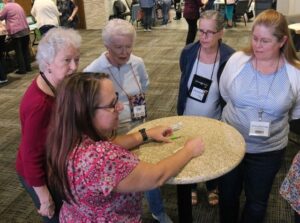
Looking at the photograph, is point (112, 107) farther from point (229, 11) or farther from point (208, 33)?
point (229, 11)

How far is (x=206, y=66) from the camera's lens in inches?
80.3

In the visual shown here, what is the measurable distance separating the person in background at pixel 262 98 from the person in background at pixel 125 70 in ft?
1.64

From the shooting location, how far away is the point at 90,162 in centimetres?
100

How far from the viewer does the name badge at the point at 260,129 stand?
65.6 inches

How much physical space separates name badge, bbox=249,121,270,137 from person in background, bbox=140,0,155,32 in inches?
306

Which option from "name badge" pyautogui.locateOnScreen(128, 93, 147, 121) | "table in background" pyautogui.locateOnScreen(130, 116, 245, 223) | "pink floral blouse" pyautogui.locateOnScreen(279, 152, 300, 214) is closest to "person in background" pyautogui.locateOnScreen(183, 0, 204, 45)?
"name badge" pyautogui.locateOnScreen(128, 93, 147, 121)

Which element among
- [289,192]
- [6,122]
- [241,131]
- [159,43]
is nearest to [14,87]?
[6,122]

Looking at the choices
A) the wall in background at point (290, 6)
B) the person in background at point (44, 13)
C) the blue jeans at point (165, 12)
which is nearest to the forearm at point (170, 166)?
the wall in background at point (290, 6)

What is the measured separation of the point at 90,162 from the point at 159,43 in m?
6.84

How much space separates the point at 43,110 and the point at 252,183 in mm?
1110

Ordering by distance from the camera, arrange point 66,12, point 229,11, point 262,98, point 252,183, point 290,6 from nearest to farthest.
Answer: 1. point 262,98
2. point 252,183
3. point 290,6
4. point 66,12
5. point 229,11

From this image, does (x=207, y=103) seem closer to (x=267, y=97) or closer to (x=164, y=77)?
(x=267, y=97)

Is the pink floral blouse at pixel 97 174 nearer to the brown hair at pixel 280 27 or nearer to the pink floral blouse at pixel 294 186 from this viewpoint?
the pink floral blouse at pixel 294 186

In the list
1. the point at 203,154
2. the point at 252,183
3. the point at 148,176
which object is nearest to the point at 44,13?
the point at 252,183
